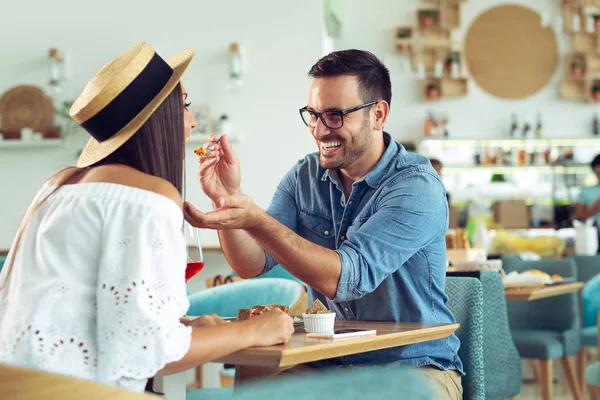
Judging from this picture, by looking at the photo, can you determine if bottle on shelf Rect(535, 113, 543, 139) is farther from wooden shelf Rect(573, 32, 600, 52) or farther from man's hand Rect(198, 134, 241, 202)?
man's hand Rect(198, 134, 241, 202)

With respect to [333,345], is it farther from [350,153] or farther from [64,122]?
[64,122]

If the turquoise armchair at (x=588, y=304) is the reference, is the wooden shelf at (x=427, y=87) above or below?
above

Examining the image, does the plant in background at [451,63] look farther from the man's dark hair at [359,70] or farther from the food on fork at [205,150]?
the food on fork at [205,150]

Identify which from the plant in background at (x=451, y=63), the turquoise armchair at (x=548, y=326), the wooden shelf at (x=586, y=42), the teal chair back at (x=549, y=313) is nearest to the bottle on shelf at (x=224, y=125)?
the turquoise armchair at (x=548, y=326)

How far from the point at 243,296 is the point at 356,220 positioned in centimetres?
118

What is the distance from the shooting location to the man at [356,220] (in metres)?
2.15

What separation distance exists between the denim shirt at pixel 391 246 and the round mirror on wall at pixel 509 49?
7.11m

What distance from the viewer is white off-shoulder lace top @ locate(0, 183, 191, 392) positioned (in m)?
1.41

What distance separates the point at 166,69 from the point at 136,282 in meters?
0.49

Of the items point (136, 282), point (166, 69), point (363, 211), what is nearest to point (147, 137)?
point (166, 69)

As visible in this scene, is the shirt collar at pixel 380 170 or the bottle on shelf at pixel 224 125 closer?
the shirt collar at pixel 380 170

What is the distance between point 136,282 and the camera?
1415 millimetres

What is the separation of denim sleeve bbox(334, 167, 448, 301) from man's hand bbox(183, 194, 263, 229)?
0.34 meters

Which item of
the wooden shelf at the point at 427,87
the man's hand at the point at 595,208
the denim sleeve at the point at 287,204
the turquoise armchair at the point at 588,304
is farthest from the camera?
the wooden shelf at the point at 427,87
